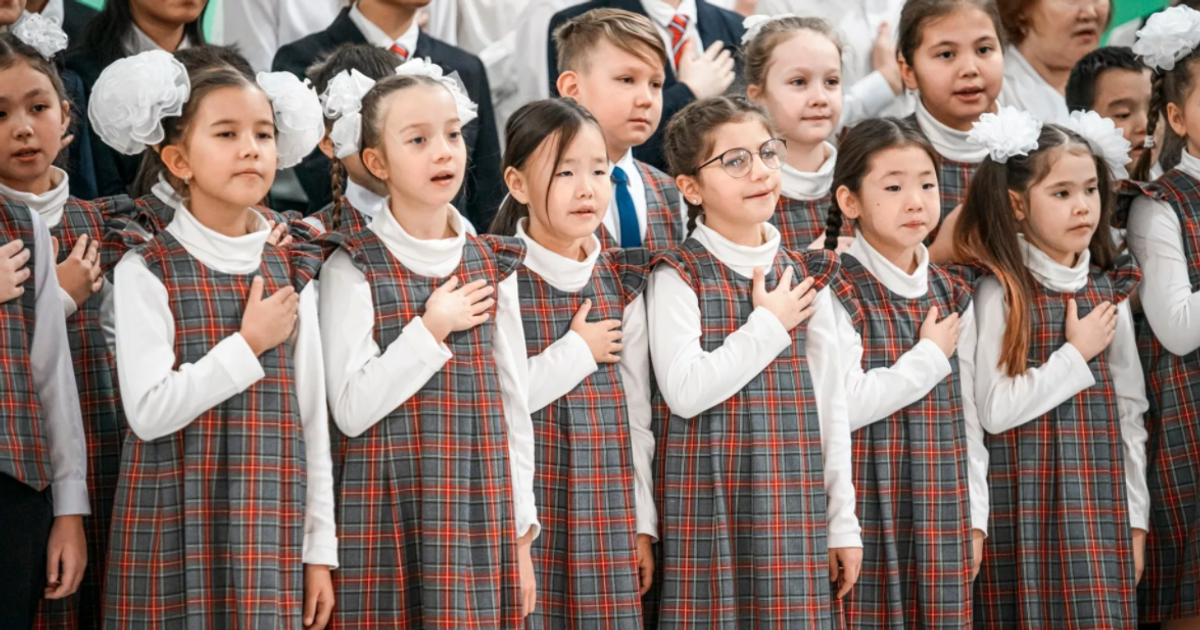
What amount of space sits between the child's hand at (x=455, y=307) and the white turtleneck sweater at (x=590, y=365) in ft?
0.66

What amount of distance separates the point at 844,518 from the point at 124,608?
1.40 meters

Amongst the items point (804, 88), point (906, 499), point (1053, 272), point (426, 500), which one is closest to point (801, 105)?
point (804, 88)

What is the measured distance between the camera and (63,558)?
2.54 m

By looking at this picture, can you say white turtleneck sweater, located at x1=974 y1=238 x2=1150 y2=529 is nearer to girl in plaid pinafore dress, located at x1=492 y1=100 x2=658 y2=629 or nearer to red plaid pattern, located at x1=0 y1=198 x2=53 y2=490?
girl in plaid pinafore dress, located at x1=492 y1=100 x2=658 y2=629

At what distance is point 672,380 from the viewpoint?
2.81m

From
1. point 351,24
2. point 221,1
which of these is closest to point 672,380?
point 351,24

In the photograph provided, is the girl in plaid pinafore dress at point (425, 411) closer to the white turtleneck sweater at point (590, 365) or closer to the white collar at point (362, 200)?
the white turtleneck sweater at point (590, 365)

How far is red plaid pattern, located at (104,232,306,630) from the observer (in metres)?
2.43

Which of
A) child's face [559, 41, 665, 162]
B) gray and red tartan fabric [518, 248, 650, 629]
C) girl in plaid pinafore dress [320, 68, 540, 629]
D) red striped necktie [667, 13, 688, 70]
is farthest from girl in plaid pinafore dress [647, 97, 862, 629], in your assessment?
red striped necktie [667, 13, 688, 70]

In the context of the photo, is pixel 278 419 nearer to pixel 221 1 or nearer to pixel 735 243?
pixel 735 243

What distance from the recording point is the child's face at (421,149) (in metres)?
2.66

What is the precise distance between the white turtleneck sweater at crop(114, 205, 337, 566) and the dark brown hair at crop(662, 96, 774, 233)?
880 mm

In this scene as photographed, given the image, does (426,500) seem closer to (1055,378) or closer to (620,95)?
(620,95)

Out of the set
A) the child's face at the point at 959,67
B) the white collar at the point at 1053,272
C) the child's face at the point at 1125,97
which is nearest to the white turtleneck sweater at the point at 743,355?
the white collar at the point at 1053,272
